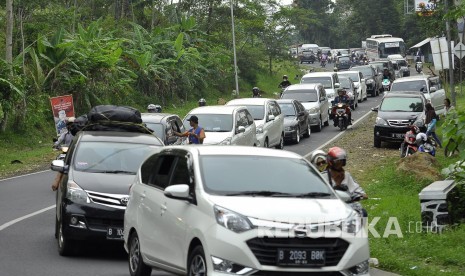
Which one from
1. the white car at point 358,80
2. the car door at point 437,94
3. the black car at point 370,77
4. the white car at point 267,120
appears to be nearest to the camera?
the white car at point 267,120

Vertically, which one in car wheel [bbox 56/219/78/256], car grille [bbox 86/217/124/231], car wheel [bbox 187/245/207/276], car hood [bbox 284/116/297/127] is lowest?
car hood [bbox 284/116/297/127]

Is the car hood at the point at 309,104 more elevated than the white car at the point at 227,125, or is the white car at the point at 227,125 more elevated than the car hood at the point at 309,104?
the white car at the point at 227,125

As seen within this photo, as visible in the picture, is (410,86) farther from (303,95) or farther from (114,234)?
(114,234)

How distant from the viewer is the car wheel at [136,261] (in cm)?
1153

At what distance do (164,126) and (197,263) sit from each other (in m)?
12.7

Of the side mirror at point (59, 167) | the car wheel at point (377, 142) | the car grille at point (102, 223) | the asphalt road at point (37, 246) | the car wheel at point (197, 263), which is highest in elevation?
the side mirror at point (59, 167)

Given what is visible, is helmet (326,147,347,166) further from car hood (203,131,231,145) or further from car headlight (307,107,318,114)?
car headlight (307,107,318,114)

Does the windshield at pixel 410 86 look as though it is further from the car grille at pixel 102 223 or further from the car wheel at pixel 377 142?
the car grille at pixel 102 223

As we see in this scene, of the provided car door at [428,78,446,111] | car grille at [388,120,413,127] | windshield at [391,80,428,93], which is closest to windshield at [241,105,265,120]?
car grille at [388,120,413,127]

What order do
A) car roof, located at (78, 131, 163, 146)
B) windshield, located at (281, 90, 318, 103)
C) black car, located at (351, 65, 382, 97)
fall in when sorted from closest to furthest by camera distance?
car roof, located at (78, 131, 163, 146), windshield, located at (281, 90, 318, 103), black car, located at (351, 65, 382, 97)

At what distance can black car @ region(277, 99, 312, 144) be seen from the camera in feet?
115

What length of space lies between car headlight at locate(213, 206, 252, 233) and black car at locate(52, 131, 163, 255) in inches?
154

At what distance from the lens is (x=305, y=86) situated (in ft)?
136

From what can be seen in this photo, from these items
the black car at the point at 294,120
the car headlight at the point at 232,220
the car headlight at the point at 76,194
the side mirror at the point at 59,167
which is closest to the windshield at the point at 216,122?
the black car at the point at 294,120
